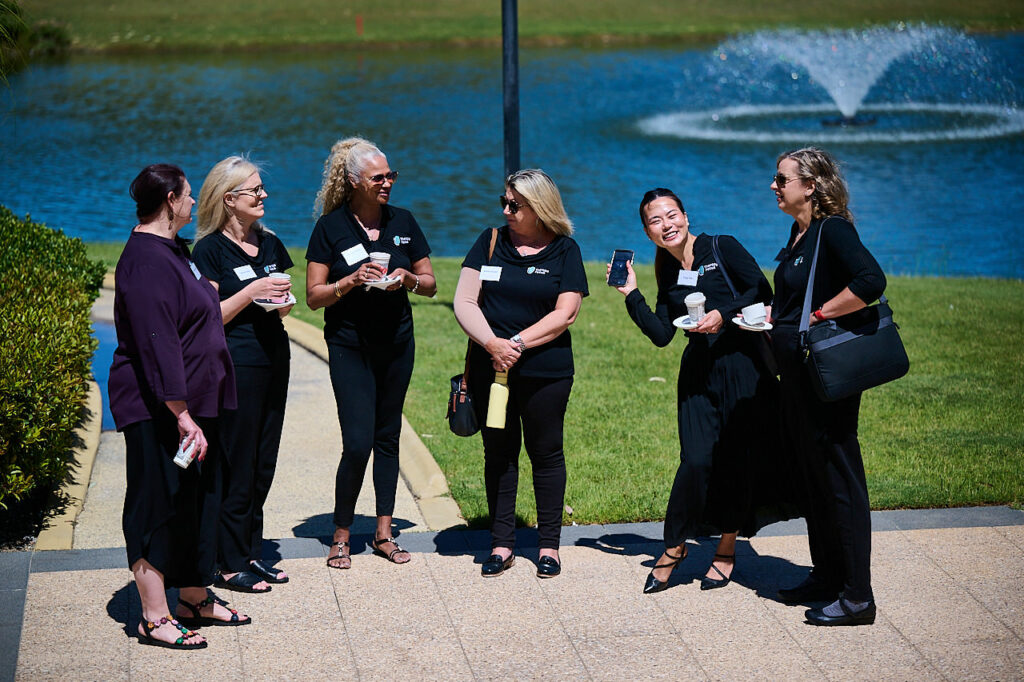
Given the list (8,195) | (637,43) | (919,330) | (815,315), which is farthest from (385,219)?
(637,43)

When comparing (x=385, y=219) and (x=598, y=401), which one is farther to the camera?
(x=598, y=401)

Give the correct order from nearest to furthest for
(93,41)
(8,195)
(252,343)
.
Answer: (252,343), (8,195), (93,41)

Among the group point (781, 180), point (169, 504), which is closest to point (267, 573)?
point (169, 504)

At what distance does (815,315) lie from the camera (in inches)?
198

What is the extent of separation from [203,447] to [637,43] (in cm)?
4914

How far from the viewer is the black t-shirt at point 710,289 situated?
18.0 ft

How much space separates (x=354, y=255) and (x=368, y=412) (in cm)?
79

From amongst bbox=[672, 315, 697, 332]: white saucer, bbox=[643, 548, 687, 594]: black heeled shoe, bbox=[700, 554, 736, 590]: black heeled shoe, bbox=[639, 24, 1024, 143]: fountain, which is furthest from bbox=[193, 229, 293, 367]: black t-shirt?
bbox=[639, 24, 1024, 143]: fountain

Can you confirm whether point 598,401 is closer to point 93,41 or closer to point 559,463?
point 559,463

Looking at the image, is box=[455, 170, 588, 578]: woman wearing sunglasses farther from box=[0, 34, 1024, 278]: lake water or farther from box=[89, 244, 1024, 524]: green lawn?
box=[0, 34, 1024, 278]: lake water

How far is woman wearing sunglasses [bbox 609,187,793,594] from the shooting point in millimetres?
5504

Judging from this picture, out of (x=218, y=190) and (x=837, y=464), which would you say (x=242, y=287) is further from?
(x=837, y=464)

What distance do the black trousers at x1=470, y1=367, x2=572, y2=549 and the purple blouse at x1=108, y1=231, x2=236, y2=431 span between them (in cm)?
146

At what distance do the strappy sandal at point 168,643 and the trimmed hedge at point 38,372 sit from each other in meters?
1.39
